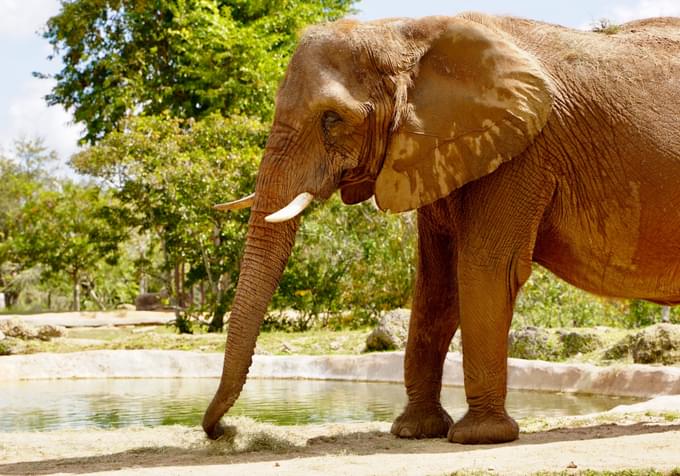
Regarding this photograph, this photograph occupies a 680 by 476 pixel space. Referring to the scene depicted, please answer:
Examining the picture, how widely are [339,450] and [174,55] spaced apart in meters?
25.0

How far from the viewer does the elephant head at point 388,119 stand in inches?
293

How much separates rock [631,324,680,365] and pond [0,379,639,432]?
4.01 ft

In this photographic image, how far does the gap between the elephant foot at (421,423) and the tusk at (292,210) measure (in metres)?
2.18

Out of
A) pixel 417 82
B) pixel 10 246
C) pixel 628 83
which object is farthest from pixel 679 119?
pixel 10 246

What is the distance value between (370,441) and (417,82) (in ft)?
8.83

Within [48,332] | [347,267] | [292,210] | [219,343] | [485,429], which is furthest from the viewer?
[347,267]

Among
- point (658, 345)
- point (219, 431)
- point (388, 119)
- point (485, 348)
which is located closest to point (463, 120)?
point (388, 119)

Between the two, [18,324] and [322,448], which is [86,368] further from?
[322,448]

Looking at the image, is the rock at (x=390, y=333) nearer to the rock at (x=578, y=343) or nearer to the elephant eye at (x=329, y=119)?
the rock at (x=578, y=343)

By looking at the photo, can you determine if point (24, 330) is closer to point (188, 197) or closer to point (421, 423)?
point (188, 197)

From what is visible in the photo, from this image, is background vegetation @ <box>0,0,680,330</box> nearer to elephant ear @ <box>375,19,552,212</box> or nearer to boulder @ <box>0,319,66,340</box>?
boulder @ <box>0,319,66,340</box>

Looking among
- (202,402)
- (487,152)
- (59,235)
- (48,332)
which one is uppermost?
(59,235)

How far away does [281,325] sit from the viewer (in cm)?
2145

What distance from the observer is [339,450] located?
7.66 metres
